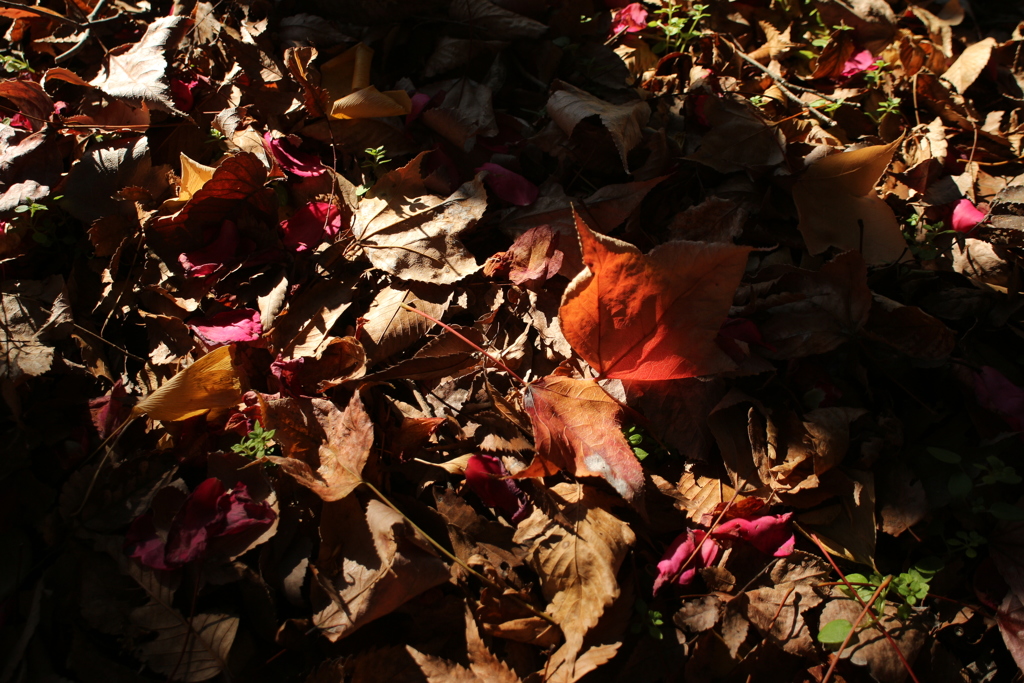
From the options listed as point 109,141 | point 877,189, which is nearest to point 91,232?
point 109,141

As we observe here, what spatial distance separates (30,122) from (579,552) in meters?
1.71

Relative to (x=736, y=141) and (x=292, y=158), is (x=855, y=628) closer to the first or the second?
(x=736, y=141)

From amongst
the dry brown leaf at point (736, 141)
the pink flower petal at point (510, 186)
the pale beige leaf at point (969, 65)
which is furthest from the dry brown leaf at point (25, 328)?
the pale beige leaf at point (969, 65)

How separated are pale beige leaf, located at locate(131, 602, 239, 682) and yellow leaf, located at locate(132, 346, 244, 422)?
37 centimetres

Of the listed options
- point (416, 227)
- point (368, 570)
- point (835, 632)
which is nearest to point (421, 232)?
point (416, 227)

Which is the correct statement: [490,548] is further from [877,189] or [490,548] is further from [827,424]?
[877,189]

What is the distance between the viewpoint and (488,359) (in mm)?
1355

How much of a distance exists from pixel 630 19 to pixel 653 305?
1177 mm

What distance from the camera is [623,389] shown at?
50.2 inches

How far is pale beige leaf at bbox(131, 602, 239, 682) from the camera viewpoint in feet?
3.55

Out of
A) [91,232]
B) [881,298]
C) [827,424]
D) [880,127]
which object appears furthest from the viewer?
[880,127]

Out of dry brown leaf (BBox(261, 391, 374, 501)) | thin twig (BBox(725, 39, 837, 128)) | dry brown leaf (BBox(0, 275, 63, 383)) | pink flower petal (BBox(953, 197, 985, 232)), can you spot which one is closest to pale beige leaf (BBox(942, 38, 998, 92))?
thin twig (BBox(725, 39, 837, 128))

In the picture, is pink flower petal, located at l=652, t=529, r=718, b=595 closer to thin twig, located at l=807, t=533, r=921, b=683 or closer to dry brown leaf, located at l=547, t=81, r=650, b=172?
thin twig, located at l=807, t=533, r=921, b=683

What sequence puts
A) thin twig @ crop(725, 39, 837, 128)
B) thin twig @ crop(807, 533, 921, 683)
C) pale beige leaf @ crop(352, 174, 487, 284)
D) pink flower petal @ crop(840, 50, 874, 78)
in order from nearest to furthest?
thin twig @ crop(807, 533, 921, 683) < pale beige leaf @ crop(352, 174, 487, 284) < thin twig @ crop(725, 39, 837, 128) < pink flower petal @ crop(840, 50, 874, 78)
